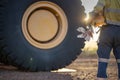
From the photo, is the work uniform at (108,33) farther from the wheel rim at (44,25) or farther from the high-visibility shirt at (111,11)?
the wheel rim at (44,25)

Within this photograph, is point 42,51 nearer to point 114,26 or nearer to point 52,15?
point 52,15

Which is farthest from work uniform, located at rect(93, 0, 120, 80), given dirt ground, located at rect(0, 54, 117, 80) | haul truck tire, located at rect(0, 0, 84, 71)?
haul truck tire, located at rect(0, 0, 84, 71)

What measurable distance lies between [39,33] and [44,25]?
16cm

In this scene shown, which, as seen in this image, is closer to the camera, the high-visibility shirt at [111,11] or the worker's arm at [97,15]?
the worker's arm at [97,15]

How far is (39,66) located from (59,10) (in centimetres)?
106

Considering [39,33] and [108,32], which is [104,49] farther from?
[39,33]

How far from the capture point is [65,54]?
9312 mm

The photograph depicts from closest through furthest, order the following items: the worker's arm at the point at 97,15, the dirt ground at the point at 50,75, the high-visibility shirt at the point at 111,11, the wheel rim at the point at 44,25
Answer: the worker's arm at the point at 97,15 < the high-visibility shirt at the point at 111,11 < the dirt ground at the point at 50,75 < the wheel rim at the point at 44,25

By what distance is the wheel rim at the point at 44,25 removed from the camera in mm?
8984

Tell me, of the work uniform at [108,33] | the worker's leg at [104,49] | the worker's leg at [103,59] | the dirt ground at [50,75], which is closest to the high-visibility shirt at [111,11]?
the work uniform at [108,33]

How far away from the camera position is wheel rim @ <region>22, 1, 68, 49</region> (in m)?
8.98

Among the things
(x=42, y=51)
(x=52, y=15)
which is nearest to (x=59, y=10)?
(x=52, y=15)

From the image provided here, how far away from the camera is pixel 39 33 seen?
9.06m

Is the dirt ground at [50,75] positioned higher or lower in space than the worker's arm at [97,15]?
lower
